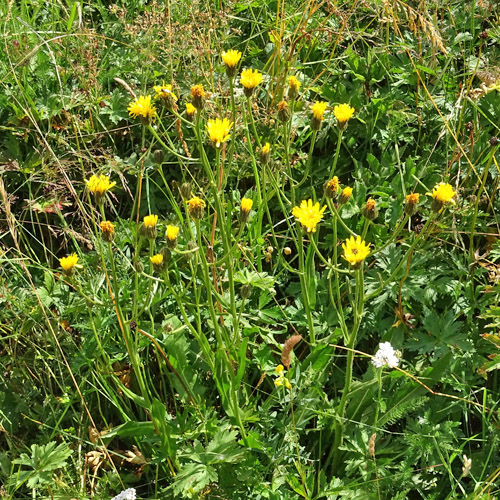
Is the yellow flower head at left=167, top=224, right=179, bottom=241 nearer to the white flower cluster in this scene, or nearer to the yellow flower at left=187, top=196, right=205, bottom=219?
the yellow flower at left=187, top=196, right=205, bottom=219

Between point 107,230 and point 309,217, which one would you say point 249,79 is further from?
point 107,230

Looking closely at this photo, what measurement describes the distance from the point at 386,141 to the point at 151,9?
1194mm

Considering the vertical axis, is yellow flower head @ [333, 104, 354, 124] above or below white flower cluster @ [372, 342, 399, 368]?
above

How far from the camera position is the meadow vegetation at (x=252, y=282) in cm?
158

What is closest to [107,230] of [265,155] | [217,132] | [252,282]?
[217,132]

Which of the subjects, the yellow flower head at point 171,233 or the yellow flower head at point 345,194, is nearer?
the yellow flower head at point 171,233

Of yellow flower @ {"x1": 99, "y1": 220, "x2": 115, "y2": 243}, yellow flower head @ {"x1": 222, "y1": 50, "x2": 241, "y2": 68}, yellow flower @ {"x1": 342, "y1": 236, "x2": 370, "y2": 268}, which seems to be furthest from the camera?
yellow flower head @ {"x1": 222, "y1": 50, "x2": 241, "y2": 68}

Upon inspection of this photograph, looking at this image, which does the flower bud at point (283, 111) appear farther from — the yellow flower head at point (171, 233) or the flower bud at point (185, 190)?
the yellow flower head at point (171, 233)

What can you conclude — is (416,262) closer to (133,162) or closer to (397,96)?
(397,96)

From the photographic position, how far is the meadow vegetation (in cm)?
158

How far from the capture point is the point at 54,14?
2811mm

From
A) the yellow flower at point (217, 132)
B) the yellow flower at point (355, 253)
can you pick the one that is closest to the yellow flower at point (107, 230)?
the yellow flower at point (217, 132)

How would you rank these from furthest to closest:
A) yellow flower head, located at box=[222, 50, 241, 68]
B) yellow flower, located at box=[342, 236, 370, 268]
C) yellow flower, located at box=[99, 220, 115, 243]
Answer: yellow flower head, located at box=[222, 50, 241, 68], yellow flower, located at box=[99, 220, 115, 243], yellow flower, located at box=[342, 236, 370, 268]

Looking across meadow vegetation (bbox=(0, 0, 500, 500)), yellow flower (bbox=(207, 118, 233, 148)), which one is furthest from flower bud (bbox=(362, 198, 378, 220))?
yellow flower (bbox=(207, 118, 233, 148))
